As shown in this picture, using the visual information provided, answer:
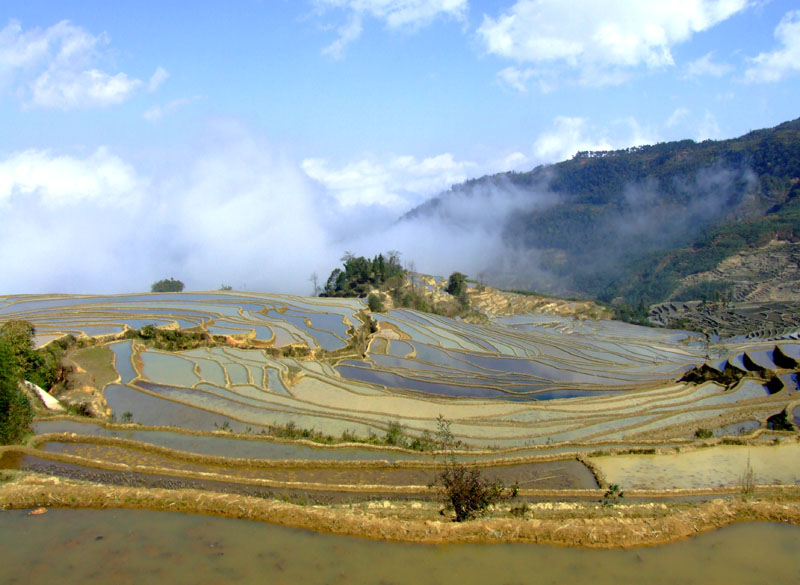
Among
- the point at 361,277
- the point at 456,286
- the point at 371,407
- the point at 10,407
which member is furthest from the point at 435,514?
the point at 456,286

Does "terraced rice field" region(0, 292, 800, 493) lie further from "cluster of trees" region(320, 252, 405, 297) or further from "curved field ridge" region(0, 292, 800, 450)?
"cluster of trees" region(320, 252, 405, 297)

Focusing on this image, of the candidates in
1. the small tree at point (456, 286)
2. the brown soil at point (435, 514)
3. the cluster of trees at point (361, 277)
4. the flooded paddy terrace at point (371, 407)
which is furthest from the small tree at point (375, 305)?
the brown soil at point (435, 514)

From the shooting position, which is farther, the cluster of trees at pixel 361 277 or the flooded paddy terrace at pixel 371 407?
the cluster of trees at pixel 361 277

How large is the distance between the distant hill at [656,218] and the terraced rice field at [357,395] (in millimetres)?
50220

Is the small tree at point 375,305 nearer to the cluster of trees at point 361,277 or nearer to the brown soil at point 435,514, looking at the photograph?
the cluster of trees at point 361,277

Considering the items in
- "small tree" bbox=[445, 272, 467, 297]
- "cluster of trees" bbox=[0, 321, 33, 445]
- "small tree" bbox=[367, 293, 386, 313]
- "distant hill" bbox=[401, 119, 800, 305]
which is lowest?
"cluster of trees" bbox=[0, 321, 33, 445]

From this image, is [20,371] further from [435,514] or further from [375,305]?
[375,305]

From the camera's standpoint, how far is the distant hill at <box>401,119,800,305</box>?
88500 mm

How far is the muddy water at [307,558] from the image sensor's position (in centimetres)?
685

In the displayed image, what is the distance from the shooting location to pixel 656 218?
139 metres

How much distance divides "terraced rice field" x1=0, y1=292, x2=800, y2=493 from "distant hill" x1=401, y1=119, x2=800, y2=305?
50220 millimetres

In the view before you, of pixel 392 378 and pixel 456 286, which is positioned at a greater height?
pixel 456 286

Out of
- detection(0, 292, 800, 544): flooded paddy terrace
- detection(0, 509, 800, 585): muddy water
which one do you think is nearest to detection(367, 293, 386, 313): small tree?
detection(0, 292, 800, 544): flooded paddy terrace

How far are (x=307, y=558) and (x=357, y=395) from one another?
504 inches
